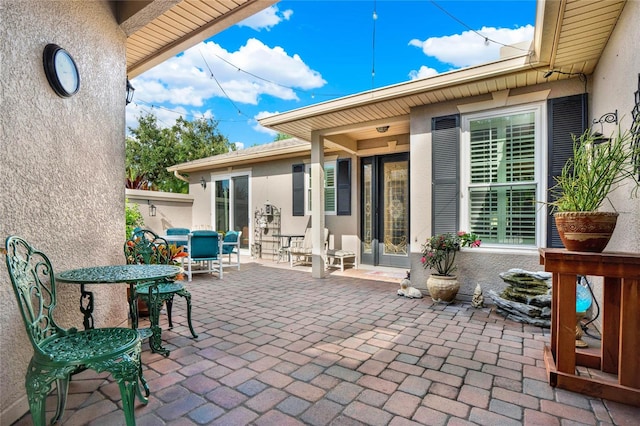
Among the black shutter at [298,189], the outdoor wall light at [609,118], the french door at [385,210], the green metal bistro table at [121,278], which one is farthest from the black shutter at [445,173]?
the black shutter at [298,189]

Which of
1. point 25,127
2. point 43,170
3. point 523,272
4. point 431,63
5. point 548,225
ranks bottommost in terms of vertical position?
point 523,272

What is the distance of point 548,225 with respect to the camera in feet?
12.0

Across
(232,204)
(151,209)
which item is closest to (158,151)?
(151,209)

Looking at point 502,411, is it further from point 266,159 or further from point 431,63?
point 431,63

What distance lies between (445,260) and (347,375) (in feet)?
8.49

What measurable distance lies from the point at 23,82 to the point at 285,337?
8.65ft

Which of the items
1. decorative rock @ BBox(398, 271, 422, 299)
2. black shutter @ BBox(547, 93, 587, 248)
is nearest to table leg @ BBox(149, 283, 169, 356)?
decorative rock @ BBox(398, 271, 422, 299)

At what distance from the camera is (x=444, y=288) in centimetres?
392

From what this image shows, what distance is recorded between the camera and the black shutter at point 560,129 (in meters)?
3.52

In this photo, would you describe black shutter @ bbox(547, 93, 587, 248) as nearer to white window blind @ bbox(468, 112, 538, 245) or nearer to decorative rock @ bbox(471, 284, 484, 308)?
white window blind @ bbox(468, 112, 538, 245)

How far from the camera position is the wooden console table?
1.84m

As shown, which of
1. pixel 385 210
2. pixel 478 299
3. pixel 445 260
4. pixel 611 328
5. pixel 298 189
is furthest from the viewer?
pixel 298 189

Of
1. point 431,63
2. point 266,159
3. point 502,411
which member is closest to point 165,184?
point 266,159

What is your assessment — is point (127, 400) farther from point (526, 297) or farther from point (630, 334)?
point (526, 297)
